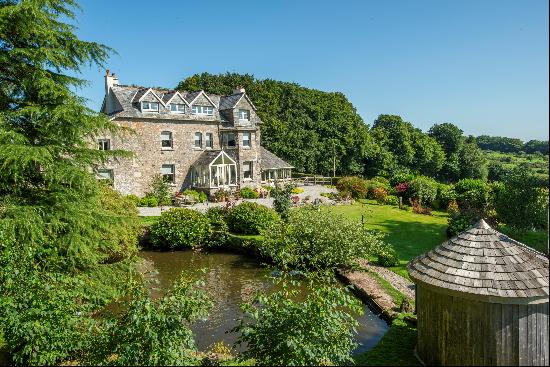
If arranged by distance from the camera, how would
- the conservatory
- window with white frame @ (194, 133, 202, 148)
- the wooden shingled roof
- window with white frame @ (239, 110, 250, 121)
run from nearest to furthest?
the wooden shingled roof
the conservatory
window with white frame @ (194, 133, 202, 148)
window with white frame @ (239, 110, 250, 121)

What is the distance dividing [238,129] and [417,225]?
19.0 m

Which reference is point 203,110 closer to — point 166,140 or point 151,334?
point 166,140

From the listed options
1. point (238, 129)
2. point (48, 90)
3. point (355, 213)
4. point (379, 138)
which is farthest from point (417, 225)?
point (379, 138)

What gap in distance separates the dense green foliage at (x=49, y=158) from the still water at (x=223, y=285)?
7.67 feet

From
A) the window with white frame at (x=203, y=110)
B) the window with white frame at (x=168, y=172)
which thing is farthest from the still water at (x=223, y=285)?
the window with white frame at (x=203, y=110)

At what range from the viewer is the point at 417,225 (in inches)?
1144

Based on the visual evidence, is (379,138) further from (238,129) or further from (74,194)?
(74,194)

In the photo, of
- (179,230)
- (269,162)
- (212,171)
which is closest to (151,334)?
(179,230)

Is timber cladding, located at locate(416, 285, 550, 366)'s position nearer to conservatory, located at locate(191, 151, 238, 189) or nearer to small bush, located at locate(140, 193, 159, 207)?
small bush, located at locate(140, 193, 159, 207)

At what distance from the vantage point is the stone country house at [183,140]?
35438 mm

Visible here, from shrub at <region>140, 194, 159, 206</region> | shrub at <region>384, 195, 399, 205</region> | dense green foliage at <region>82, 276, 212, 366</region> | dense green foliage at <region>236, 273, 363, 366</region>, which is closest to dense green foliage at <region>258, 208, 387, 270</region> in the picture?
dense green foliage at <region>236, 273, 363, 366</region>

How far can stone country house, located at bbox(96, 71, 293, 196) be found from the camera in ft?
116

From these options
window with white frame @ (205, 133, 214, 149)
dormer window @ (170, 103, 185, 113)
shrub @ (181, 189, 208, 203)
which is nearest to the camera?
shrub @ (181, 189, 208, 203)

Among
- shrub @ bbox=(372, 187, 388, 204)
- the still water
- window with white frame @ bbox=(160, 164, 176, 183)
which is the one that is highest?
window with white frame @ bbox=(160, 164, 176, 183)
